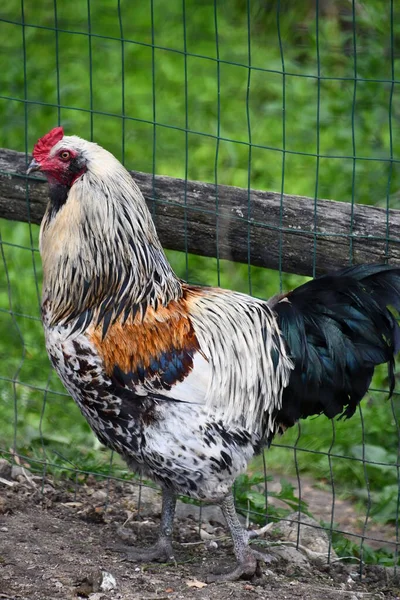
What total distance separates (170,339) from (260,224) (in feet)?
2.35

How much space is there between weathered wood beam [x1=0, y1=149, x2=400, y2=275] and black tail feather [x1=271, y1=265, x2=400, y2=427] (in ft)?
0.76

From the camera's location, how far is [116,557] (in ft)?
12.9

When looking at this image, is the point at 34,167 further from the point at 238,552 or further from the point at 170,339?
the point at 238,552

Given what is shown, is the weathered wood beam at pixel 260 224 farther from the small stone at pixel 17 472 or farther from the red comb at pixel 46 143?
the small stone at pixel 17 472

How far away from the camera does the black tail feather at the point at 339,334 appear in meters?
3.58

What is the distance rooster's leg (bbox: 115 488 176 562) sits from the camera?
3975 mm

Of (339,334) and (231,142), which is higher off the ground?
(231,142)

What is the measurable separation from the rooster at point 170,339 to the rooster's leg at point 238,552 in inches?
0.4

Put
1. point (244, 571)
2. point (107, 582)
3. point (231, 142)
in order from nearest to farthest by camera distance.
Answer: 1. point (107, 582)
2. point (244, 571)
3. point (231, 142)

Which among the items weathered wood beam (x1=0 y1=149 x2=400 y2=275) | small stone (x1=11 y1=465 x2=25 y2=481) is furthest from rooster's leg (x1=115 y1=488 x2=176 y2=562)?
weathered wood beam (x1=0 y1=149 x2=400 y2=275)

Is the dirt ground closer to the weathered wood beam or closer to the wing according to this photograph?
the wing

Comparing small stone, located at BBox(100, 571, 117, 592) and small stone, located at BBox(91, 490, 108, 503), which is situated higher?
small stone, located at BBox(100, 571, 117, 592)

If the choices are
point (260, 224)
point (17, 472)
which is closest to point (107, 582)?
point (17, 472)

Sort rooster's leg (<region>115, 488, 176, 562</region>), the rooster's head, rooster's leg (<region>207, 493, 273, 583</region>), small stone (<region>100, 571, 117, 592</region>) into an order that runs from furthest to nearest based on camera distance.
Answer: rooster's leg (<region>115, 488, 176, 562</region>) < rooster's leg (<region>207, 493, 273, 583</region>) < the rooster's head < small stone (<region>100, 571, 117, 592</region>)
